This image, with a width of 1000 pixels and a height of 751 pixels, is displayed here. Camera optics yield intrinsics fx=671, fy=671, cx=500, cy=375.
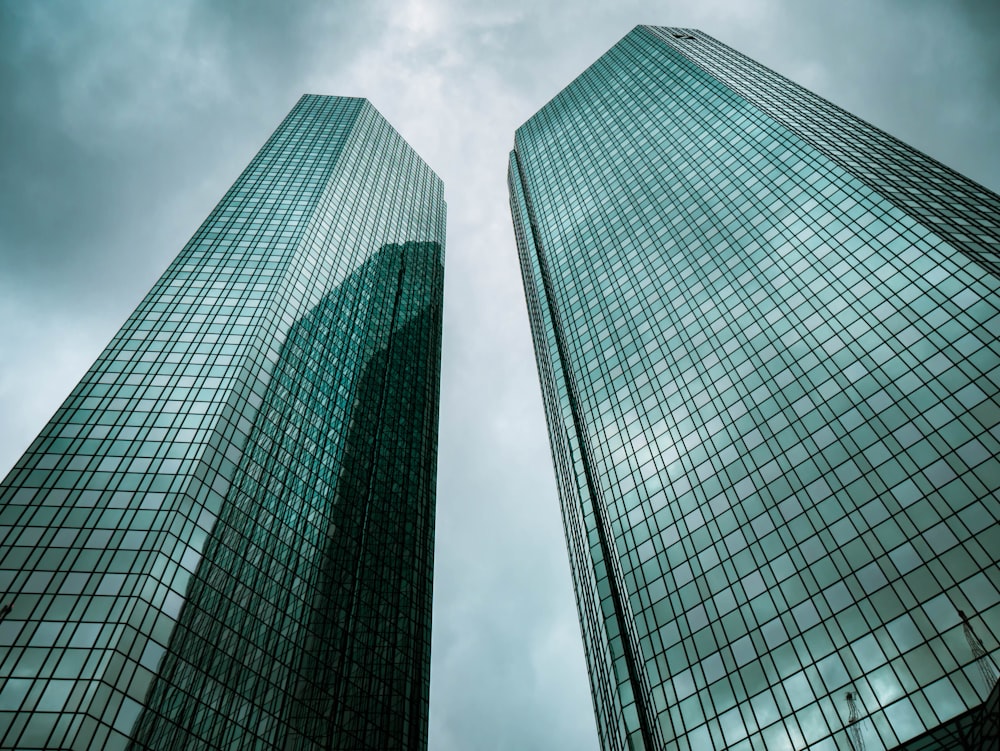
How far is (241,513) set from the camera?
5841cm

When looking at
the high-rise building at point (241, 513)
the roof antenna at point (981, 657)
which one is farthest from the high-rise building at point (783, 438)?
the high-rise building at point (241, 513)

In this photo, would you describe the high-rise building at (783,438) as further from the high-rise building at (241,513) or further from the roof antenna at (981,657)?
the high-rise building at (241,513)

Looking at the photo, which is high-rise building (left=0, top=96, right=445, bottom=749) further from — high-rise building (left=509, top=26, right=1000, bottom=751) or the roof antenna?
the roof antenna

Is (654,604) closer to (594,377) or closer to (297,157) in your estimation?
(594,377)

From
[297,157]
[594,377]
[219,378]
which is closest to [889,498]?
[594,377]

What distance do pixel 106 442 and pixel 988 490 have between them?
62.3 meters

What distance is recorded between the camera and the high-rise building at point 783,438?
119 ft

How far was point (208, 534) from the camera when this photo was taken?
53312mm

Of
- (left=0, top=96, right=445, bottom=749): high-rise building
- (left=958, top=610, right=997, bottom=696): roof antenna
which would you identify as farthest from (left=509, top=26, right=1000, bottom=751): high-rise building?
(left=0, top=96, right=445, bottom=749): high-rise building

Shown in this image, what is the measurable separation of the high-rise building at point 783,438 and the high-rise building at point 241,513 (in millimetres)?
23069

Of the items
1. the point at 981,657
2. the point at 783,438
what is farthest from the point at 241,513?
the point at 981,657

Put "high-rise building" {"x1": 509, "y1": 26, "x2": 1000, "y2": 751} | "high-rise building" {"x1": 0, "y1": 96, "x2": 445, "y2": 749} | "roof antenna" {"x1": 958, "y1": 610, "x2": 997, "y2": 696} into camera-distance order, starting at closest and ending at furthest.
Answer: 1. "roof antenna" {"x1": 958, "y1": 610, "x2": 997, "y2": 696}
2. "high-rise building" {"x1": 509, "y1": 26, "x2": 1000, "y2": 751}
3. "high-rise building" {"x1": 0, "y1": 96, "x2": 445, "y2": 749}

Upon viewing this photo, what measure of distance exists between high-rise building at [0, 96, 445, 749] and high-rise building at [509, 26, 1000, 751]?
23.1m

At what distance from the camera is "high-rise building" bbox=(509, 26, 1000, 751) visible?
36.4 meters
